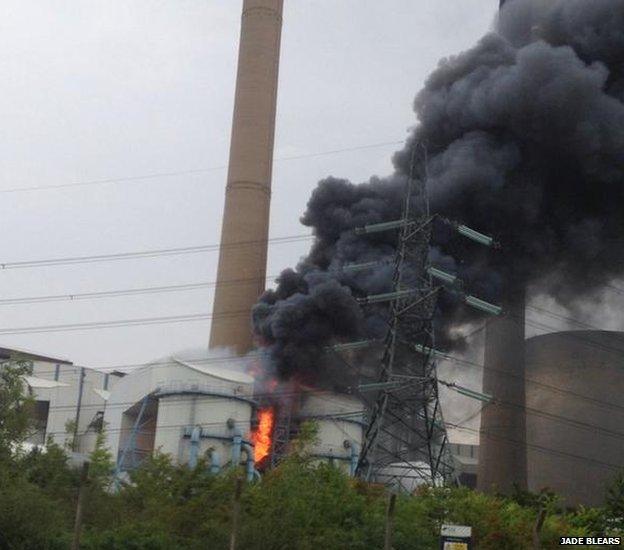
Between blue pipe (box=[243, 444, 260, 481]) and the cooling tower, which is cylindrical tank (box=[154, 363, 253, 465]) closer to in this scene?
blue pipe (box=[243, 444, 260, 481])

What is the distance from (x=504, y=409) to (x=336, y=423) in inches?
433

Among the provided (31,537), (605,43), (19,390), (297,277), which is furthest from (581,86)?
(31,537)

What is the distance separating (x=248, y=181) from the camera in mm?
58531

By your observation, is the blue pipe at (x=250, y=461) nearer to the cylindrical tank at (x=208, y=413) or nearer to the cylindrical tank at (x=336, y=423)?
the cylindrical tank at (x=208, y=413)

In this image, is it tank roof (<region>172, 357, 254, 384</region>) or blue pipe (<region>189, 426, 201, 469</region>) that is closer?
blue pipe (<region>189, 426, 201, 469</region>)

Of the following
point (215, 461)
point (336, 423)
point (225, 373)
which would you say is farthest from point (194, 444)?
point (336, 423)

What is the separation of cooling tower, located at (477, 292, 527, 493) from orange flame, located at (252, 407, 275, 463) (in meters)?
13.4

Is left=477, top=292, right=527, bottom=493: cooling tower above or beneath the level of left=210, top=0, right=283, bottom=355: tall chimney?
beneath

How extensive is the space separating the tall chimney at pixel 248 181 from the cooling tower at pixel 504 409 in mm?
14815

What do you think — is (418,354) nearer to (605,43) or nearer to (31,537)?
(605,43)

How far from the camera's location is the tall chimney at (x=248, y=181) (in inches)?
2218

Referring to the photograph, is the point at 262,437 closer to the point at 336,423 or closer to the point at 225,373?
the point at 336,423

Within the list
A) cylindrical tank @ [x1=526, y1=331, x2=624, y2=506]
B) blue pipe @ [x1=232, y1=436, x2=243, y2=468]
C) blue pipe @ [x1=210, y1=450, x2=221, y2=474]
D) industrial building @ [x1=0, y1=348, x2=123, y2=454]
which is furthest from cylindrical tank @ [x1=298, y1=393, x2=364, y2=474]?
industrial building @ [x1=0, y1=348, x2=123, y2=454]

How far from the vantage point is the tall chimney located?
56.3 metres
